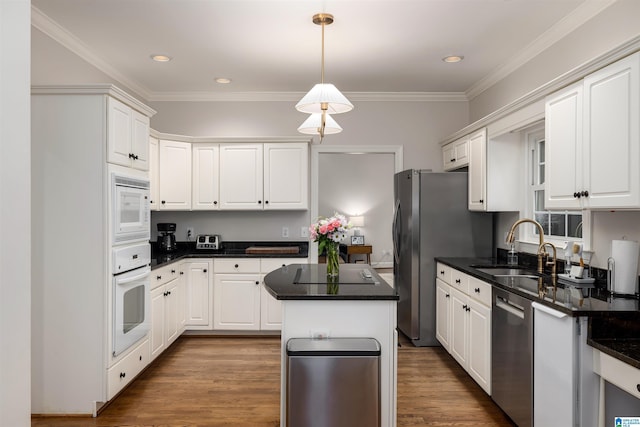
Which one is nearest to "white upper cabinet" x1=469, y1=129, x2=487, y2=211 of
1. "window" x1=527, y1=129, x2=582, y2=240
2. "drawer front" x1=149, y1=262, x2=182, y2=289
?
"window" x1=527, y1=129, x2=582, y2=240

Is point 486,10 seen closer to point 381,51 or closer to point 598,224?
point 381,51

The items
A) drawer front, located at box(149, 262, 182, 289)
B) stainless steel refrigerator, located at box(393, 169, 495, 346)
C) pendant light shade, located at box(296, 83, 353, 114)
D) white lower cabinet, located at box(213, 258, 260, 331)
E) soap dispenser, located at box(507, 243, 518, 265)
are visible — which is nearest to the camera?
pendant light shade, located at box(296, 83, 353, 114)

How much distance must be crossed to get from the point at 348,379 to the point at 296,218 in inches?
119

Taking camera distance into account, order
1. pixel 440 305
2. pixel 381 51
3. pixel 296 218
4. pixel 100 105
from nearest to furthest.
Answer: pixel 100 105 < pixel 381 51 < pixel 440 305 < pixel 296 218

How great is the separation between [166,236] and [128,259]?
73.4 inches

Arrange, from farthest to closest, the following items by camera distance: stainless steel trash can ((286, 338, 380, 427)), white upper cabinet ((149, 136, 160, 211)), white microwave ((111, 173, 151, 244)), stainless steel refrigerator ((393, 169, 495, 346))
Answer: white upper cabinet ((149, 136, 160, 211))
stainless steel refrigerator ((393, 169, 495, 346))
white microwave ((111, 173, 151, 244))
stainless steel trash can ((286, 338, 380, 427))

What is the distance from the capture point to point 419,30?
3264mm

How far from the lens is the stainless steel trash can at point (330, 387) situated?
7.33 feet

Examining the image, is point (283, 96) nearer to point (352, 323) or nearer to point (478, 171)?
point (478, 171)

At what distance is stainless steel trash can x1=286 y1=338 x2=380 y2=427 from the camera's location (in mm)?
2234

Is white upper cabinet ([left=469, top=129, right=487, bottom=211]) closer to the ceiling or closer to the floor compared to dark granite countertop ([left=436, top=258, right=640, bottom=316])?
closer to the ceiling

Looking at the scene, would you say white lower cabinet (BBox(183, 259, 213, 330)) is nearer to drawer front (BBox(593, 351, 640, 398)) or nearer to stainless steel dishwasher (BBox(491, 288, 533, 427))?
stainless steel dishwasher (BBox(491, 288, 533, 427))

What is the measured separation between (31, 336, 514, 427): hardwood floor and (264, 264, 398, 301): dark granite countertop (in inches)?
35.4

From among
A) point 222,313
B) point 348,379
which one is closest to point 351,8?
point 348,379
